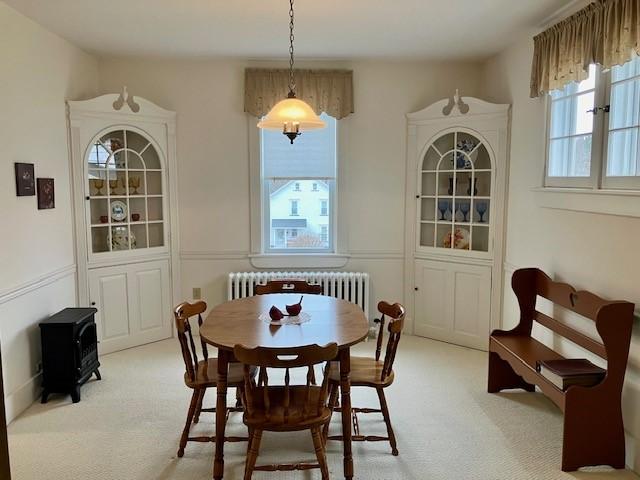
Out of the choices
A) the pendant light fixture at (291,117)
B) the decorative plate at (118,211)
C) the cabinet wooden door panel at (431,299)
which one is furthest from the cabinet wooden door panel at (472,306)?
the decorative plate at (118,211)

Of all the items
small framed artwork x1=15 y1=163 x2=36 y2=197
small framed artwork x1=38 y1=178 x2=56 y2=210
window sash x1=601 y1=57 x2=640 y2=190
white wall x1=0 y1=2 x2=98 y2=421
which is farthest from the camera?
small framed artwork x1=38 y1=178 x2=56 y2=210

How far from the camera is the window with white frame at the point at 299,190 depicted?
4883 mm

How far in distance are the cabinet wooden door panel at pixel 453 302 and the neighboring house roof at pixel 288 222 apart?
120 cm

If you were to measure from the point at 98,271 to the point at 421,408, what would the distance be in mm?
2903

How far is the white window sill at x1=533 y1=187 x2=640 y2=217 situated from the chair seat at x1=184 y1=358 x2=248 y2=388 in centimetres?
221

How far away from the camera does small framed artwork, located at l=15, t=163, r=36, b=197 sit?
3320mm

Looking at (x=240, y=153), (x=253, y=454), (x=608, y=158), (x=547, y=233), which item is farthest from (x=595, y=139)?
(x=240, y=153)

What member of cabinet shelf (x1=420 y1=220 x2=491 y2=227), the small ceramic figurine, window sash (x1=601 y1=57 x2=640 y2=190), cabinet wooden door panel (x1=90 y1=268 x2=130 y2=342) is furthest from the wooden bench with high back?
cabinet wooden door panel (x1=90 y1=268 x2=130 y2=342)

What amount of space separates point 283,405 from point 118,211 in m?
2.87

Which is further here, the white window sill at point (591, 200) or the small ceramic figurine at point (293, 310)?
the small ceramic figurine at point (293, 310)

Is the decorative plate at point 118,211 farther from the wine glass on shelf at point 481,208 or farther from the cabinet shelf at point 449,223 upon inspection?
the wine glass on shelf at point 481,208

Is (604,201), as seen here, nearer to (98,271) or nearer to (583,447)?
(583,447)

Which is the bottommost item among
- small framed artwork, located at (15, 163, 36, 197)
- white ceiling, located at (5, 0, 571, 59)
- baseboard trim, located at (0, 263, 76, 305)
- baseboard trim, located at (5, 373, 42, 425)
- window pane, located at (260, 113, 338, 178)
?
baseboard trim, located at (5, 373, 42, 425)

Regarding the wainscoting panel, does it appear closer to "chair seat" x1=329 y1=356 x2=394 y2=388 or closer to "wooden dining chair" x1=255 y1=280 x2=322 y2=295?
"wooden dining chair" x1=255 y1=280 x2=322 y2=295
